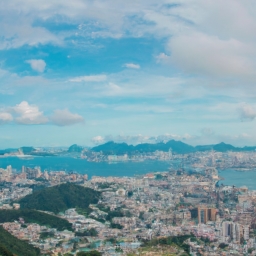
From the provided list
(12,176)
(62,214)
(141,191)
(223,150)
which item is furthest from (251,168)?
(62,214)

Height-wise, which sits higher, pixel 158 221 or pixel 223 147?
pixel 223 147

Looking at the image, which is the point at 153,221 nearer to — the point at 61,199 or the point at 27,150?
the point at 61,199

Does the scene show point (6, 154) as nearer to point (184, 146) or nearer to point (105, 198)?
point (184, 146)

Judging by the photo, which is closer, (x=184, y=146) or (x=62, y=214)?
(x=62, y=214)

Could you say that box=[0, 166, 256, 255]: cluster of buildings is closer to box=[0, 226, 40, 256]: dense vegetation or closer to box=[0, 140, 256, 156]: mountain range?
box=[0, 226, 40, 256]: dense vegetation

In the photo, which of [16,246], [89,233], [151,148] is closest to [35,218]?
[89,233]
